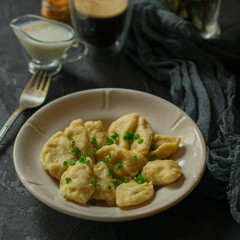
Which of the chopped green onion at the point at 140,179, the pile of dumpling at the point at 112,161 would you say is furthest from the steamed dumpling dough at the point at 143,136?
the chopped green onion at the point at 140,179

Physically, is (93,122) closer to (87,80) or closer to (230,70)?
(87,80)

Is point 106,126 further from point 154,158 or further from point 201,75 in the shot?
point 201,75

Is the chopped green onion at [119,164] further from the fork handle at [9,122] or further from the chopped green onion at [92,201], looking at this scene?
the fork handle at [9,122]

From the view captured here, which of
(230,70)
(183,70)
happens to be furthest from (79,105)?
(230,70)

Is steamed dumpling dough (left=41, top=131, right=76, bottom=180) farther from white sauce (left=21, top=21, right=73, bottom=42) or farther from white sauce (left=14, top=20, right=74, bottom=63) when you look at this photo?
white sauce (left=21, top=21, right=73, bottom=42)

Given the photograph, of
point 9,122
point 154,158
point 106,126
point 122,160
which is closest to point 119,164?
point 122,160

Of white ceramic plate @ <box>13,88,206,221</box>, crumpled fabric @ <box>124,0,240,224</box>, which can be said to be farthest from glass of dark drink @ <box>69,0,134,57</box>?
white ceramic plate @ <box>13,88,206,221</box>
